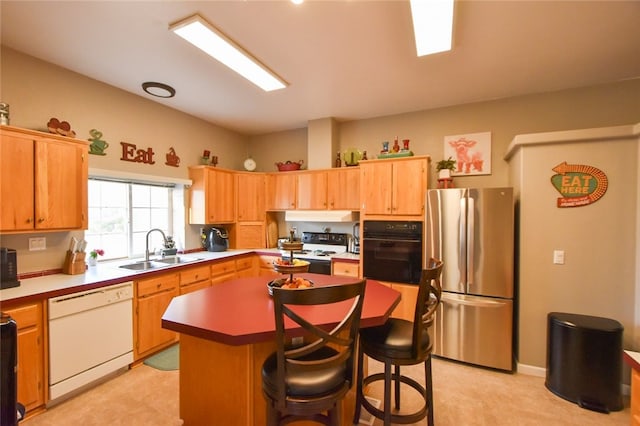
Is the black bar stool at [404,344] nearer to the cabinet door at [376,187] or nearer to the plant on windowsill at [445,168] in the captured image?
the cabinet door at [376,187]

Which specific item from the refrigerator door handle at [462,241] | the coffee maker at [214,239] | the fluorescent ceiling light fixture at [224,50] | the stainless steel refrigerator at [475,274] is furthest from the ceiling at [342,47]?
the coffee maker at [214,239]

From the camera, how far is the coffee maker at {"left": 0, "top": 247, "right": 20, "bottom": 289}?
7.22ft

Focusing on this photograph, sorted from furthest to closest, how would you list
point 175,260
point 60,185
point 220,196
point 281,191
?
point 281,191, point 220,196, point 175,260, point 60,185

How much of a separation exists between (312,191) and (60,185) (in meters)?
2.84

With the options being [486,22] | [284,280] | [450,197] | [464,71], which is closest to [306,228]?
[450,197]

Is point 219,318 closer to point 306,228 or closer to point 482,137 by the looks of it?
point 306,228

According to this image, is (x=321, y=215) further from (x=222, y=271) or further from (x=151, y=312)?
(x=151, y=312)

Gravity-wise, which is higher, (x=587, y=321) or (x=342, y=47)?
(x=342, y=47)

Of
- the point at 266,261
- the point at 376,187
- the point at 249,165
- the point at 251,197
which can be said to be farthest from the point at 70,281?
the point at 376,187

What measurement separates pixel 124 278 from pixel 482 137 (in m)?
4.31

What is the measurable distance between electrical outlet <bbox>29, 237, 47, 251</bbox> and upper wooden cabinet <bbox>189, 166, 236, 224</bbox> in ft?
5.52

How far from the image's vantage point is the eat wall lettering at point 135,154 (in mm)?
3344

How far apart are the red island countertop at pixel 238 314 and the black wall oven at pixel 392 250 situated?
1.25 meters

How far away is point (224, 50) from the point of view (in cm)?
241
